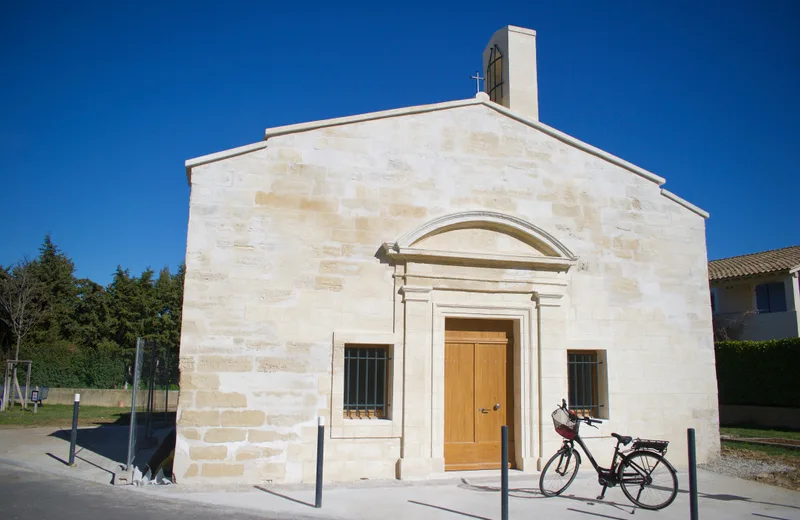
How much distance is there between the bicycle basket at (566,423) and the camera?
7.20 meters

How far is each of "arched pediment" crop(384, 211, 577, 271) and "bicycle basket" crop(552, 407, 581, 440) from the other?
2584 millimetres

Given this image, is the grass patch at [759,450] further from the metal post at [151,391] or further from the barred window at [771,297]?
the barred window at [771,297]

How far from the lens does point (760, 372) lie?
57.4 ft

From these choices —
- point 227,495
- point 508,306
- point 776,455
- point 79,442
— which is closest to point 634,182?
point 508,306

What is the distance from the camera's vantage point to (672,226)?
1034cm

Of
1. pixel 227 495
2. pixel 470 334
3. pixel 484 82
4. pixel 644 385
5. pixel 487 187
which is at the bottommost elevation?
pixel 227 495

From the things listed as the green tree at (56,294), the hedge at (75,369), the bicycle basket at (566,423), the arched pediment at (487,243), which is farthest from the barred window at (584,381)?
the green tree at (56,294)

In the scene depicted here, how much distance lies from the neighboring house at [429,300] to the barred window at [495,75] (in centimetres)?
186

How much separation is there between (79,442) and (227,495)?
6122mm

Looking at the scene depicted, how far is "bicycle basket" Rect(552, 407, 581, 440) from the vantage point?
23.6 feet

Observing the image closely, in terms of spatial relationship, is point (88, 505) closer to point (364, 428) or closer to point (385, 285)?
point (364, 428)

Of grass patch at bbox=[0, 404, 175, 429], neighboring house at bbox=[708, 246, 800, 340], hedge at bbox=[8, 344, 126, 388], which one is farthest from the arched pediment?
hedge at bbox=[8, 344, 126, 388]

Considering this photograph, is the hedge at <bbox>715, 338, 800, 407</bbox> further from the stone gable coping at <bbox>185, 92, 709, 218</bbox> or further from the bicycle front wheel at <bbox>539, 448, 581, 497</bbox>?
the bicycle front wheel at <bbox>539, 448, 581, 497</bbox>

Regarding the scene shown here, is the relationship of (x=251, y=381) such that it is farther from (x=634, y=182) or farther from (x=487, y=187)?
(x=634, y=182)
